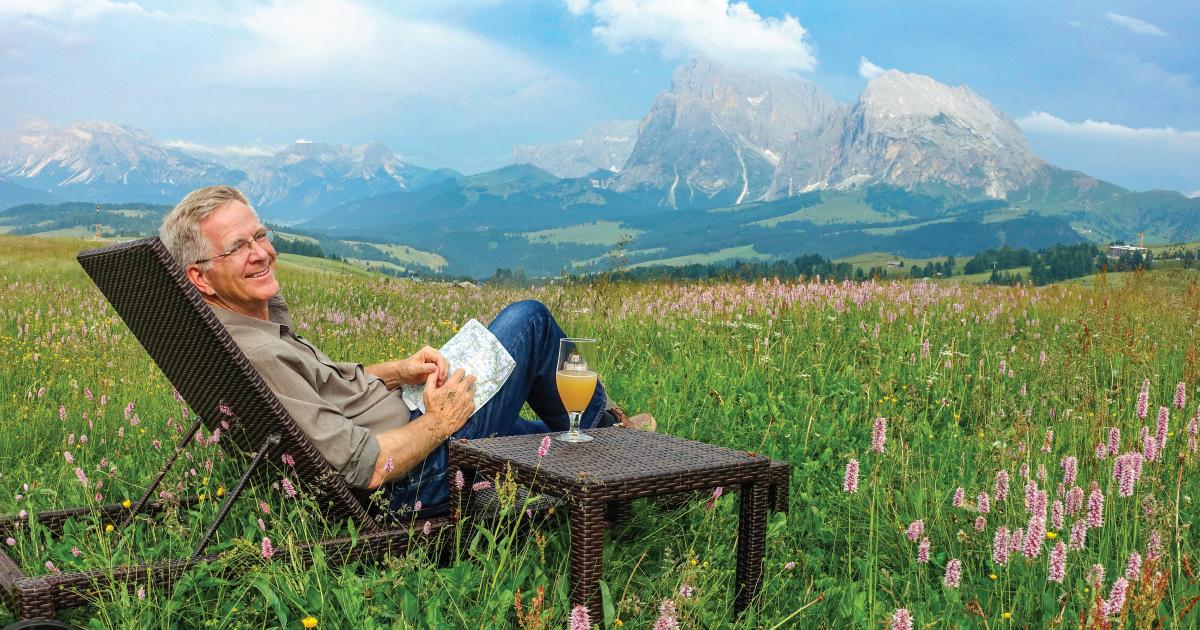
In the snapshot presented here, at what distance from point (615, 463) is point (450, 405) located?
1017 millimetres

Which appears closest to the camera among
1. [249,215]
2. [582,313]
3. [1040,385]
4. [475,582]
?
[475,582]

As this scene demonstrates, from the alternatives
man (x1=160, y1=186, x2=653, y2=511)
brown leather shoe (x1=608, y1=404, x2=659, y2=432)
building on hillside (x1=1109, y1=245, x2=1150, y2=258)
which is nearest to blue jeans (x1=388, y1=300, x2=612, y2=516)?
man (x1=160, y1=186, x2=653, y2=511)

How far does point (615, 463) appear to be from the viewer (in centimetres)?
335

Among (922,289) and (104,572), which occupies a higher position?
(922,289)

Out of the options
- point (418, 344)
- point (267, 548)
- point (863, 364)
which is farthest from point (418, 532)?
point (418, 344)

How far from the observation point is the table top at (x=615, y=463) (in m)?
3.11

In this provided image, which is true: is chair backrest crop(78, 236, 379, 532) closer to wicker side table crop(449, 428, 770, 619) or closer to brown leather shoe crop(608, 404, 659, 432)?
wicker side table crop(449, 428, 770, 619)

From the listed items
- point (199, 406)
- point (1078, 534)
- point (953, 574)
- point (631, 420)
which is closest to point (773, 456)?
point (631, 420)

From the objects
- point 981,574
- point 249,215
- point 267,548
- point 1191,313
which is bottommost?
point 981,574

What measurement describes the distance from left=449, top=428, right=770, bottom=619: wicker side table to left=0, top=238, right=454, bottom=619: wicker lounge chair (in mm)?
460

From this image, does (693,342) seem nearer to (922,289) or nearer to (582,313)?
(582,313)

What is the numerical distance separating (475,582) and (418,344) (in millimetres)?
6756

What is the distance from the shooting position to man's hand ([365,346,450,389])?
4434 millimetres

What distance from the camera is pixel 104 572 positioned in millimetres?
3164
